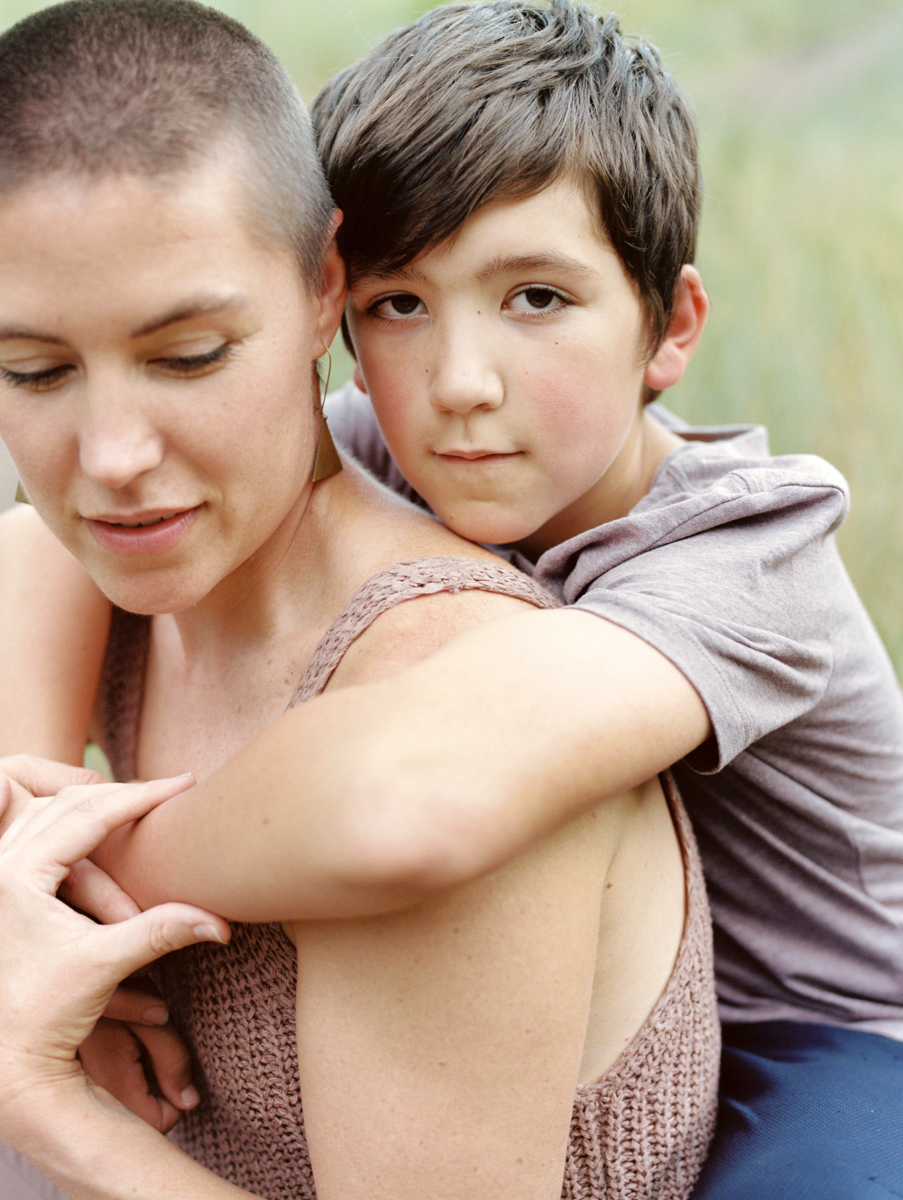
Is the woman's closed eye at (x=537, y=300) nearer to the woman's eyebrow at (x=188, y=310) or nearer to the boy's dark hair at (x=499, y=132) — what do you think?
the boy's dark hair at (x=499, y=132)

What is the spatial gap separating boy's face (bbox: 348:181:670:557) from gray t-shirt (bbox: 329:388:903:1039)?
11cm

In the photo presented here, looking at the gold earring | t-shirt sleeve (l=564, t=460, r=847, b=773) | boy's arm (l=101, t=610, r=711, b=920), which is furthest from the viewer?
the gold earring

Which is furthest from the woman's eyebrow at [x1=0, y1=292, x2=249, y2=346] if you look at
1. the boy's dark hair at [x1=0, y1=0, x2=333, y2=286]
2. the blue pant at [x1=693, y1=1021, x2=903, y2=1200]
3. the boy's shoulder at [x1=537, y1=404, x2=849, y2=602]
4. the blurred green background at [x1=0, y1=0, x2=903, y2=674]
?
the blurred green background at [x1=0, y1=0, x2=903, y2=674]

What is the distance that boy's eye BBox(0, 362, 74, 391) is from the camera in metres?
1.19

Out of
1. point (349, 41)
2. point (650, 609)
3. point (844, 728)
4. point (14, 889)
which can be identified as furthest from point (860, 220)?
point (14, 889)

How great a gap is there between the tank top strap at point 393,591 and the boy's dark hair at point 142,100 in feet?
1.25

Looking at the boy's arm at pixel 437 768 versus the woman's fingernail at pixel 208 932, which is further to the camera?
the woman's fingernail at pixel 208 932

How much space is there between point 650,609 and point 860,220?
7.93 ft

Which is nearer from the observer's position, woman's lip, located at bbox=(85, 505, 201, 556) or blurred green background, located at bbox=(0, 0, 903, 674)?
woman's lip, located at bbox=(85, 505, 201, 556)

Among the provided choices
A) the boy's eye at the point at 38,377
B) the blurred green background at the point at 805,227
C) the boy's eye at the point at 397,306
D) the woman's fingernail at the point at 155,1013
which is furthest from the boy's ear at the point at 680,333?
the blurred green background at the point at 805,227

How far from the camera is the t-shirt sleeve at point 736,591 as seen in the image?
1203 mm

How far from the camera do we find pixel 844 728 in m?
1.62

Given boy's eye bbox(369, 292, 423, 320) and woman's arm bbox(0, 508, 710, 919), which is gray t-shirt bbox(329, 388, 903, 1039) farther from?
boy's eye bbox(369, 292, 423, 320)

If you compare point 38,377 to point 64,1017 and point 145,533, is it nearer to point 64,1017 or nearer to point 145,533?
point 145,533
